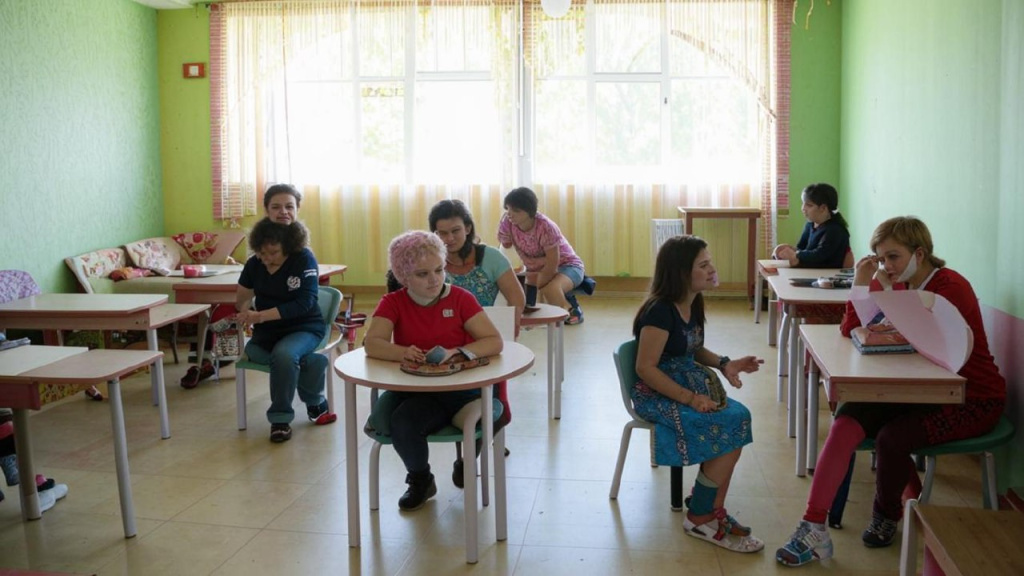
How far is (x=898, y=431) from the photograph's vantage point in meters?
2.97

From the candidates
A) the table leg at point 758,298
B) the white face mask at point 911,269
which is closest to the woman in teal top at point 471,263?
the white face mask at point 911,269

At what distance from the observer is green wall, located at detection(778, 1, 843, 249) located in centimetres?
811

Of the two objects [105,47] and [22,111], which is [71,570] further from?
[105,47]

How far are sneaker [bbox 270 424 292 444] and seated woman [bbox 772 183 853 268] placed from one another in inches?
122

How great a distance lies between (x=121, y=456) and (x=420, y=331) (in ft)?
3.72

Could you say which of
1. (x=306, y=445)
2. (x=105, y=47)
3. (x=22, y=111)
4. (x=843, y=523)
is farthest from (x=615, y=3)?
(x=843, y=523)

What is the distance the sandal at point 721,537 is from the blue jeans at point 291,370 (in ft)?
6.95

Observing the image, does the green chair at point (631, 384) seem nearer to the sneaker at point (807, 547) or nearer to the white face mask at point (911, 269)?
the sneaker at point (807, 547)

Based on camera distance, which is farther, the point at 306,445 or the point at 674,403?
the point at 306,445

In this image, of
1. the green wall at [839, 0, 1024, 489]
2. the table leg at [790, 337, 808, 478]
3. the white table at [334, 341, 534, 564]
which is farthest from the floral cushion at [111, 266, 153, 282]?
the green wall at [839, 0, 1024, 489]

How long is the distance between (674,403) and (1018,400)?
128cm

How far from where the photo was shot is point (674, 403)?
10.3ft

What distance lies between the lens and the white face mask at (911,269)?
127 inches

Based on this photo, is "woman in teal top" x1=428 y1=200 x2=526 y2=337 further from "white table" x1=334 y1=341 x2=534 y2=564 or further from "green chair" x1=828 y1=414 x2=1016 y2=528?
"green chair" x1=828 y1=414 x2=1016 y2=528
